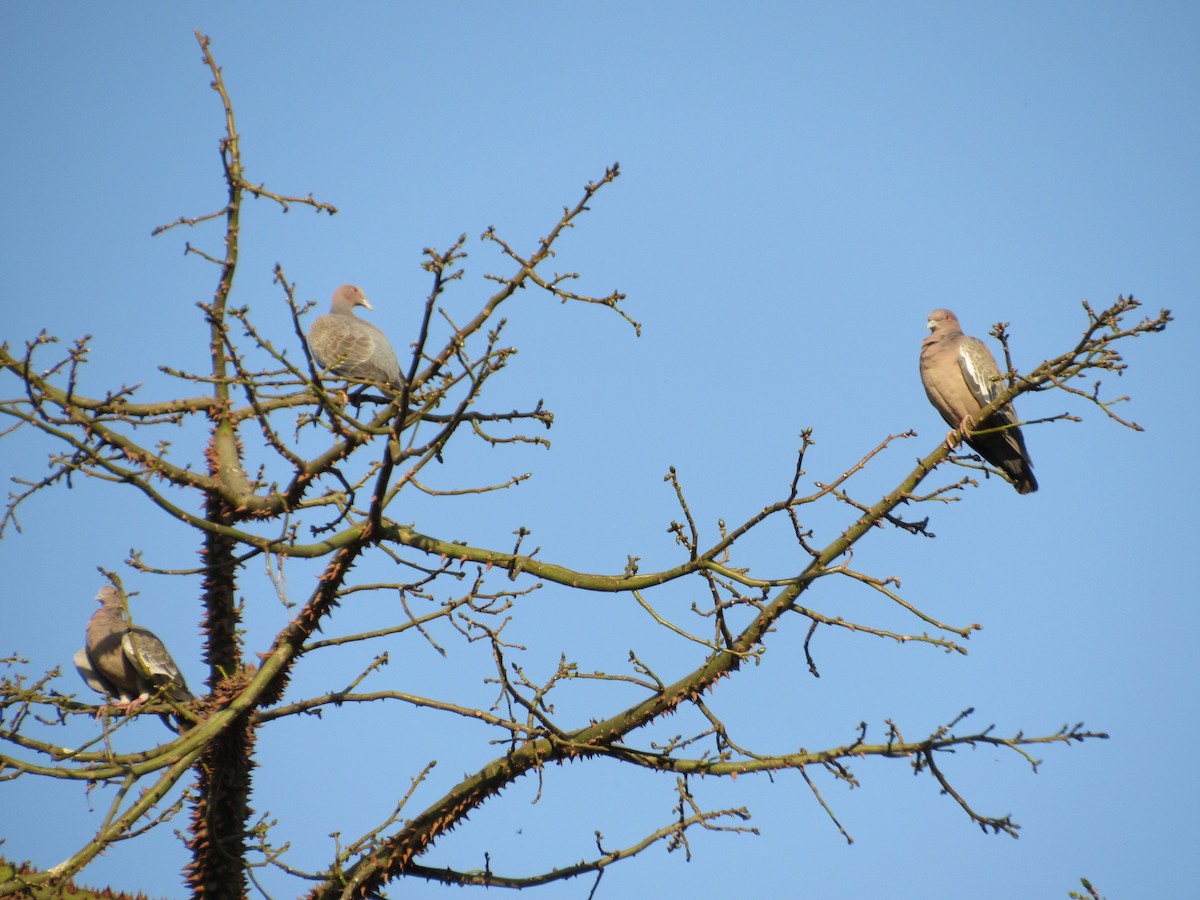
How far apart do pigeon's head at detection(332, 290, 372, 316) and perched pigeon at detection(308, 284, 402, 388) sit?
1.16 metres

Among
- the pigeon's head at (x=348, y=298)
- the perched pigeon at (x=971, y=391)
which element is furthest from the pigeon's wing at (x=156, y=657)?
the perched pigeon at (x=971, y=391)

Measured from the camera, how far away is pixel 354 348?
21.8ft

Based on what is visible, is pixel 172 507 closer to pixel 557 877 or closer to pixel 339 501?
pixel 339 501

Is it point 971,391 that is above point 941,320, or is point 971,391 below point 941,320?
below

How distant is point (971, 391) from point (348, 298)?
15.6 ft

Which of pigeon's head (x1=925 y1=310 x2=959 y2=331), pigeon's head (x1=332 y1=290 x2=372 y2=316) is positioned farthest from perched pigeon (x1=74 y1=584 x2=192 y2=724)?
pigeon's head (x1=925 y1=310 x2=959 y2=331)

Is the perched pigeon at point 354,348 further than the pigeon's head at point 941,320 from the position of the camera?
No

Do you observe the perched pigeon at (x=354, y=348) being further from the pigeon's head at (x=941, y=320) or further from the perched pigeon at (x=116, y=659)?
the pigeon's head at (x=941, y=320)

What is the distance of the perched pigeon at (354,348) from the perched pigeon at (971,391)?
3.51 meters

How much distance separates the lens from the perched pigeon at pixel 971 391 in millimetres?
6809

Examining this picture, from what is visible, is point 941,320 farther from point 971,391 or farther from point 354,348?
point 354,348

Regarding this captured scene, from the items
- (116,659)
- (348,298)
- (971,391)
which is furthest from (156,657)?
Result: (971,391)

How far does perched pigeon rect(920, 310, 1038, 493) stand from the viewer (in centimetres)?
681

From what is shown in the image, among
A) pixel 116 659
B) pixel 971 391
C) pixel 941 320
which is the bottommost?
pixel 116 659
